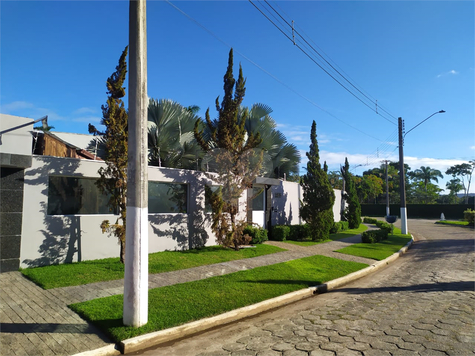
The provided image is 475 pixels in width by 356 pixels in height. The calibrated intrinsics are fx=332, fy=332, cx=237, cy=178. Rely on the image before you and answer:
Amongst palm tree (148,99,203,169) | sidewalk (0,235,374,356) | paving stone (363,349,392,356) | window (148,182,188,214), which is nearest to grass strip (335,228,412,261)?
sidewalk (0,235,374,356)

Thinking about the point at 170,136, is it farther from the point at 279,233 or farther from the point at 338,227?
the point at 338,227

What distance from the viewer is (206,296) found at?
257 inches

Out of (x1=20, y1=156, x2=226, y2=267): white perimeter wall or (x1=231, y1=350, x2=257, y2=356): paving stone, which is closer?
(x1=231, y1=350, x2=257, y2=356): paving stone

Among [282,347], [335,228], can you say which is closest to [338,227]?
[335,228]

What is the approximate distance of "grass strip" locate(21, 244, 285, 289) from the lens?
718cm

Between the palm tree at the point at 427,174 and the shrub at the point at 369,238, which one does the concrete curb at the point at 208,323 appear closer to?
the shrub at the point at 369,238

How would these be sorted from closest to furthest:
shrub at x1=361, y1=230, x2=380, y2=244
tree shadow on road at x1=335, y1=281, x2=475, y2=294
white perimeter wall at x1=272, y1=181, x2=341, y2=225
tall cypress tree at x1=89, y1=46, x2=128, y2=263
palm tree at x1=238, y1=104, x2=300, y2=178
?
1. tree shadow on road at x1=335, y1=281, x2=475, y2=294
2. tall cypress tree at x1=89, y1=46, x2=128, y2=263
3. shrub at x1=361, y1=230, x2=380, y2=244
4. white perimeter wall at x1=272, y1=181, x2=341, y2=225
5. palm tree at x1=238, y1=104, x2=300, y2=178

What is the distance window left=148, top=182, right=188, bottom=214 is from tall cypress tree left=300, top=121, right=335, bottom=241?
711 cm

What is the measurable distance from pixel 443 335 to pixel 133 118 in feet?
18.5

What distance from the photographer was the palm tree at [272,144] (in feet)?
58.9

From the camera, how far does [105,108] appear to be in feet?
28.4

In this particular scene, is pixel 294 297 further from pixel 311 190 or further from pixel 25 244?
pixel 311 190

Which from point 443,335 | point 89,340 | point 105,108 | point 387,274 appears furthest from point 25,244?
point 387,274

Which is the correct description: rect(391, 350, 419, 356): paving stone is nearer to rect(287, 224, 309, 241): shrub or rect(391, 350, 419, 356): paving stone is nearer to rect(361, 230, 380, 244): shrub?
rect(287, 224, 309, 241): shrub
